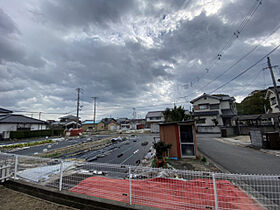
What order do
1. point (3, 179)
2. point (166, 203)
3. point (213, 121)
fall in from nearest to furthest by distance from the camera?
point (166, 203) < point (3, 179) < point (213, 121)

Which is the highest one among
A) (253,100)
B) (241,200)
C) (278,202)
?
(253,100)

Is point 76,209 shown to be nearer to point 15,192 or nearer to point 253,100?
point 15,192

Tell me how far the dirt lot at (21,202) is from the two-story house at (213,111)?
79.5ft

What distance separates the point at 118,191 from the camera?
3.07m

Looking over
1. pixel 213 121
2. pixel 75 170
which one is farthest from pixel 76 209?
pixel 213 121

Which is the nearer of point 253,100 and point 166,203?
point 166,203

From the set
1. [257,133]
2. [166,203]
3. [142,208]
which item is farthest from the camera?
[257,133]

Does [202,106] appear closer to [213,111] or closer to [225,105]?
[213,111]

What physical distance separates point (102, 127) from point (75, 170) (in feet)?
143

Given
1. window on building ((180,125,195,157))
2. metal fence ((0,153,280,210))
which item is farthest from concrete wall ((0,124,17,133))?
window on building ((180,125,195,157))

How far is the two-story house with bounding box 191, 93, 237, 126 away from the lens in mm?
22969

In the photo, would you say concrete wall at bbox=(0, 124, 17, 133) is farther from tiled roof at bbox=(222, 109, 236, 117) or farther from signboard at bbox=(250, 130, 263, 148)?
tiled roof at bbox=(222, 109, 236, 117)

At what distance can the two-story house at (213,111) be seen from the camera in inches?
904

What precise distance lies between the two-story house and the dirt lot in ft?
79.5
